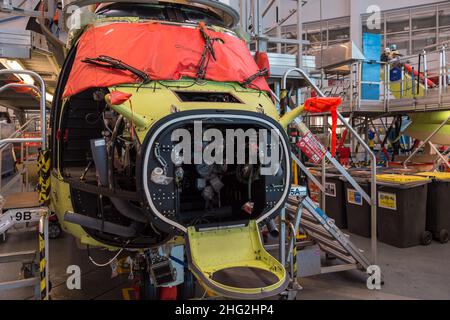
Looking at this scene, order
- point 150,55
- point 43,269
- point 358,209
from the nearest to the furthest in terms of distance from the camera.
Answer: point 43,269, point 150,55, point 358,209

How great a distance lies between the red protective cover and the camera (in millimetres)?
2893

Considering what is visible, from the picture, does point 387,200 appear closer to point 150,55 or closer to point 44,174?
point 150,55

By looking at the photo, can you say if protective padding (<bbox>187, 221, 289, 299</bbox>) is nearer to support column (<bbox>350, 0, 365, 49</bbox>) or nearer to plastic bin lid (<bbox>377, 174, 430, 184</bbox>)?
plastic bin lid (<bbox>377, 174, 430, 184</bbox>)

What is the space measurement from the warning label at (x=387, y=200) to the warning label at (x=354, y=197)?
35 centimetres

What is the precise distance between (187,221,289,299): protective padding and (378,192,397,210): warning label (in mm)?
3606

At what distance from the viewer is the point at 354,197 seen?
611 centimetres

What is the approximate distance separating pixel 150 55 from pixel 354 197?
4.44 meters

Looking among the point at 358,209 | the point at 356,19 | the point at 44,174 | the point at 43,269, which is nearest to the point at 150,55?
the point at 44,174

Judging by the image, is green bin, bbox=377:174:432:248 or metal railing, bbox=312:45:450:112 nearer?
green bin, bbox=377:174:432:248

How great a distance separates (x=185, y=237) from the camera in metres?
2.48

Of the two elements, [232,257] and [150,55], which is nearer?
[232,257]

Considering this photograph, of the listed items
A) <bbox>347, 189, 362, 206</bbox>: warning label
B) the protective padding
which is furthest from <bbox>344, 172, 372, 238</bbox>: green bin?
the protective padding

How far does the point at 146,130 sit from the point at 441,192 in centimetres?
515
